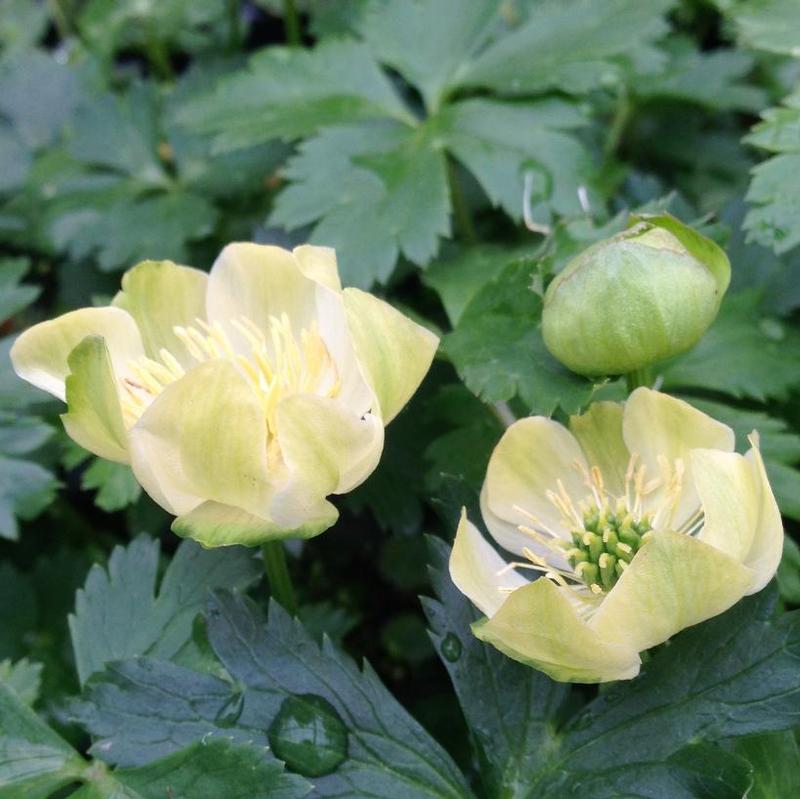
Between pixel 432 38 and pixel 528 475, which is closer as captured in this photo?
pixel 528 475

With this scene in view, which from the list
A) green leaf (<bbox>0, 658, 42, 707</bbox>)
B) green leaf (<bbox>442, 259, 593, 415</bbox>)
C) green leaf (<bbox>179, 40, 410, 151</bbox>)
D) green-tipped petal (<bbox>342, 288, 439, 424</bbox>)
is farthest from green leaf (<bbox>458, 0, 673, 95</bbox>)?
green leaf (<bbox>0, 658, 42, 707</bbox>)

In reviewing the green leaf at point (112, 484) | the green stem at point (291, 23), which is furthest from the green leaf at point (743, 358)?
the green stem at point (291, 23)

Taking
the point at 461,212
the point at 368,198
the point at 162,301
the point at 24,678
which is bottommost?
Result: the point at 24,678

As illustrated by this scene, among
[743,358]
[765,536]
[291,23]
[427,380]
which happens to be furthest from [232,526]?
[291,23]

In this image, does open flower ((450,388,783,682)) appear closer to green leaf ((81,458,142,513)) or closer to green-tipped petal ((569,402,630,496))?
green-tipped petal ((569,402,630,496))

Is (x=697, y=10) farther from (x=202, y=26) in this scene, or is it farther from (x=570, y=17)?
(x=202, y=26)

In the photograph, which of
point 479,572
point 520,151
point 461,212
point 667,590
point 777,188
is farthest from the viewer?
point 461,212

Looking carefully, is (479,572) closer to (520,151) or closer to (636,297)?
(636,297)
